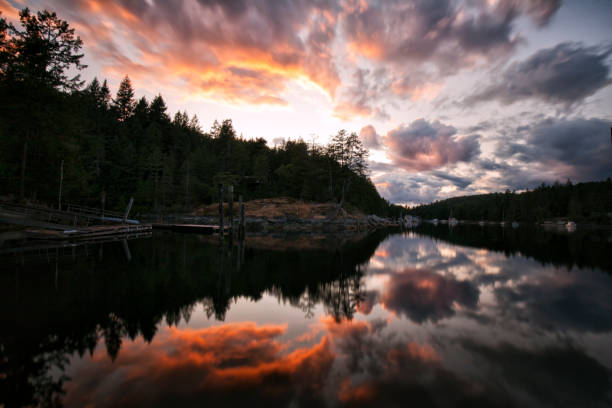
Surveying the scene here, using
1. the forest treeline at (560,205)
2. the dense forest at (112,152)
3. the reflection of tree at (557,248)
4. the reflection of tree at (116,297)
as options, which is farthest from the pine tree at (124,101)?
the forest treeline at (560,205)

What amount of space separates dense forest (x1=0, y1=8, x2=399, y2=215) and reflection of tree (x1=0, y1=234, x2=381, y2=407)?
19304mm

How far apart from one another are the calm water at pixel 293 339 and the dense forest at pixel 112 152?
20657mm

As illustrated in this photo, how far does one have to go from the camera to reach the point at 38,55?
82.3 ft

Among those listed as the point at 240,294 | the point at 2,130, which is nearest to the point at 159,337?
the point at 240,294

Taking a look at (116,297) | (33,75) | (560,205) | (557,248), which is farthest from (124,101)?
(560,205)

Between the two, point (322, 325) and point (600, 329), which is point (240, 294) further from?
point (600, 329)

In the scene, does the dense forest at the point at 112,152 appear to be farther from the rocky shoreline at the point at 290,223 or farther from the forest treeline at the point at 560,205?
the forest treeline at the point at 560,205

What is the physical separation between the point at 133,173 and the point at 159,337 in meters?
66.7

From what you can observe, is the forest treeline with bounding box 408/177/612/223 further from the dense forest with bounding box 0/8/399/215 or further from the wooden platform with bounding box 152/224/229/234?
the wooden platform with bounding box 152/224/229/234

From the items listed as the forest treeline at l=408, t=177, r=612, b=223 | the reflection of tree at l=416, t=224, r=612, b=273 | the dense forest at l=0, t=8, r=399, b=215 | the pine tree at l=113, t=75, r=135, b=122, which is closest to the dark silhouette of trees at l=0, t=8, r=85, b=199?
the dense forest at l=0, t=8, r=399, b=215

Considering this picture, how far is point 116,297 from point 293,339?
6.34 metres

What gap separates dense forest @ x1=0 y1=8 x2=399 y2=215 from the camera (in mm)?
24641

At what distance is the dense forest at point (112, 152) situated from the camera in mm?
24641

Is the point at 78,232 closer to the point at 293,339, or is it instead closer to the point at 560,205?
the point at 293,339
